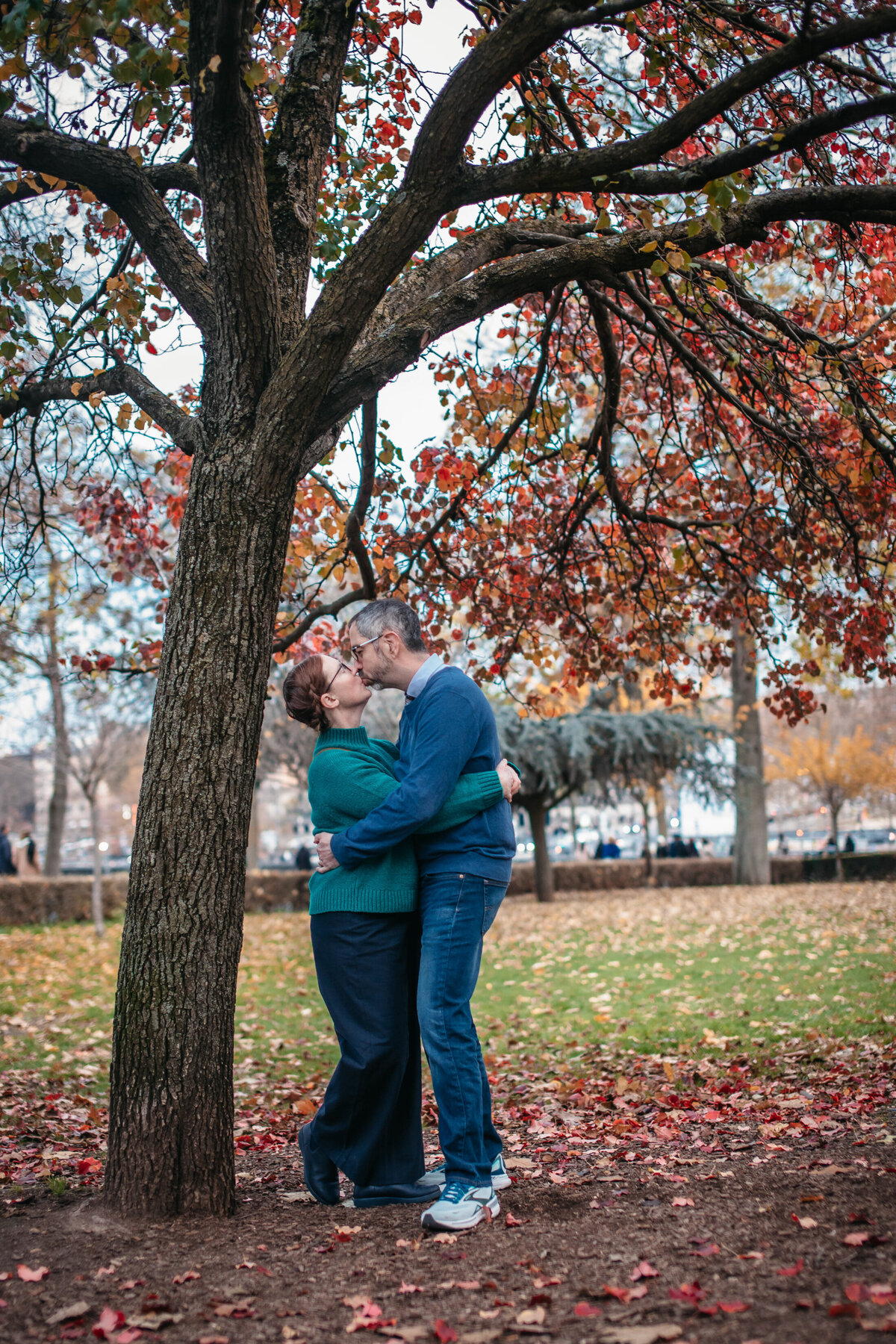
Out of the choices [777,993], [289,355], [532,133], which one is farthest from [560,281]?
[777,993]

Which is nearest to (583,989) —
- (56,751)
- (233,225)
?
(233,225)

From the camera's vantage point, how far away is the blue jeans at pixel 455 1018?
10.9ft

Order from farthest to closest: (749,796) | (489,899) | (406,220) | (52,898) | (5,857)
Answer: (749,796) → (5,857) → (52,898) → (406,220) → (489,899)

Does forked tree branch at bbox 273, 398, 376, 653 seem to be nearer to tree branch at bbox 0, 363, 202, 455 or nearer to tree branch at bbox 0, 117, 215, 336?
tree branch at bbox 0, 363, 202, 455

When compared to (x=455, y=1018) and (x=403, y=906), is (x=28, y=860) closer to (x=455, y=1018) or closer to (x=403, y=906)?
(x=403, y=906)

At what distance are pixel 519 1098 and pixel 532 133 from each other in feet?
18.8

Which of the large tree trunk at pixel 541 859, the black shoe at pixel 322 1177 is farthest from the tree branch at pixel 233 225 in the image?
the large tree trunk at pixel 541 859

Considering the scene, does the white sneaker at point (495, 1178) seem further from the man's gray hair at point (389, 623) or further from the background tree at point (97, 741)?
the background tree at point (97, 741)

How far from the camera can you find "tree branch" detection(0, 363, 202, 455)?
404 centimetres

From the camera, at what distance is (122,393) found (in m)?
4.71

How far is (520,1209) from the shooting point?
343cm

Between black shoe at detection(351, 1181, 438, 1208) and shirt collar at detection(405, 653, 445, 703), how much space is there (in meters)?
1.80

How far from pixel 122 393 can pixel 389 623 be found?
2086 millimetres

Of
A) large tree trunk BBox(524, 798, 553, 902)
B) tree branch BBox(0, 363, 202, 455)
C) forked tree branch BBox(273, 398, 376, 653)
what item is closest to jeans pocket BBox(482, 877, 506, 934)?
tree branch BBox(0, 363, 202, 455)
